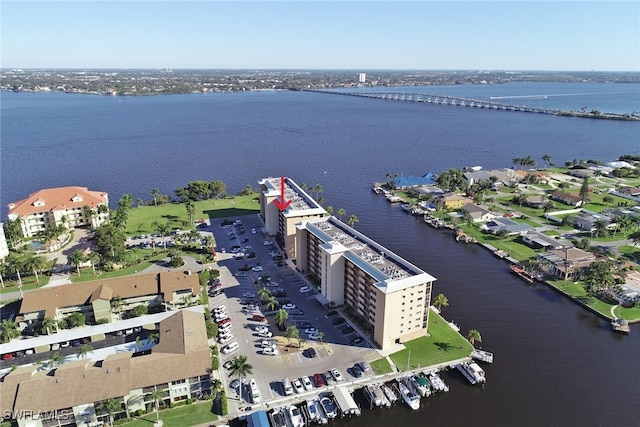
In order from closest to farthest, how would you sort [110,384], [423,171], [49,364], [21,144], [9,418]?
[9,418] < [110,384] < [49,364] < [423,171] < [21,144]

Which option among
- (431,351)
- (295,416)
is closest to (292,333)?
(295,416)

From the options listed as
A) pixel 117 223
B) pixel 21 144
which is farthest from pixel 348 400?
pixel 21 144

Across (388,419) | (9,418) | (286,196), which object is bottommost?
(388,419)

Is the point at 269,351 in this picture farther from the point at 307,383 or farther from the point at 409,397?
the point at 409,397

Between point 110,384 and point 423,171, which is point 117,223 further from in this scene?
point 423,171

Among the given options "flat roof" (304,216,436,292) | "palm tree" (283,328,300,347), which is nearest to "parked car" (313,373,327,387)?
"palm tree" (283,328,300,347)

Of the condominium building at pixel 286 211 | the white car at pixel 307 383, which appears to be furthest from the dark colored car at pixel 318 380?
the condominium building at pixel 286 211

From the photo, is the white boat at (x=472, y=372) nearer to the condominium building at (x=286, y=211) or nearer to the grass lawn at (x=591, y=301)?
→ the grass lawn at (x=591, y=301)
